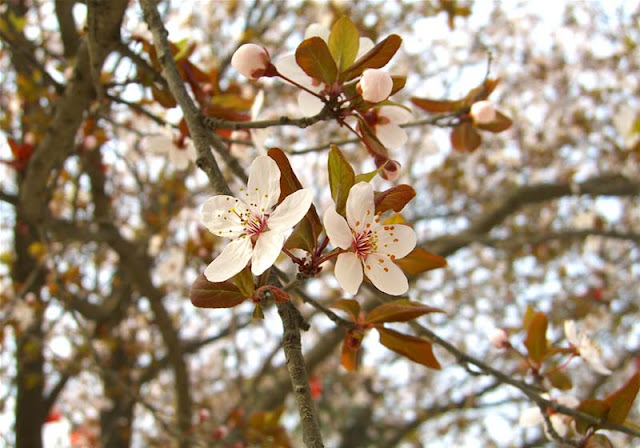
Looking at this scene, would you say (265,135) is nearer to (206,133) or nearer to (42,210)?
(206,133)

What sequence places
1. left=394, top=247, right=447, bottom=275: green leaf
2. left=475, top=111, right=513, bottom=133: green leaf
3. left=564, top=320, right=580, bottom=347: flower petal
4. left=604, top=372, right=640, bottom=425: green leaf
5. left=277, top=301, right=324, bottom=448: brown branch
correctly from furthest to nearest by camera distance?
left=564, top=320, right=580, bottom=347: flower petal → left=475, top=111, right=513, bottom=133: green leaf → left=394, top=247, right=447, bottom=275: green leaf → left=604, top=372, right=640, bottom=425: green leaf → left=277, top=301, right=324, bottom=448: brown branch

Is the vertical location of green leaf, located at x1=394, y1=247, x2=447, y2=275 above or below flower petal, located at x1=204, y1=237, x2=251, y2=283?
above

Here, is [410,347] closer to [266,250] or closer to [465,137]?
[266,250]

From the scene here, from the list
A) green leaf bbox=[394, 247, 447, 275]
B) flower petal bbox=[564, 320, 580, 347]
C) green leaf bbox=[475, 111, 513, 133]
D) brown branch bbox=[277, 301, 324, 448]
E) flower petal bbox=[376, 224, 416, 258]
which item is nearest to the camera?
brown branch bbox=[277, 301, 324, 448]

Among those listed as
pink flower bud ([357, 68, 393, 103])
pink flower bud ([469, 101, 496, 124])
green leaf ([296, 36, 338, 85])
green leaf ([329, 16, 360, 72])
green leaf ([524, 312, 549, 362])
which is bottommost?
green leaf ([524, 312, 549, 362])

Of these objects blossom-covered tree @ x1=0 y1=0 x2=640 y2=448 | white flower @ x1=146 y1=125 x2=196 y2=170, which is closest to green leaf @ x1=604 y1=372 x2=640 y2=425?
blossom-covered tree @ x1=0 y1=0 x2=640 y2=448

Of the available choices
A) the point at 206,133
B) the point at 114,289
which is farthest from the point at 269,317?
the point at 206,133

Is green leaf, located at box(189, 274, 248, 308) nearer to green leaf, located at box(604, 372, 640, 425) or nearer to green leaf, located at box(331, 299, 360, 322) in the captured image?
green leaf, located at box(331, 299, 360, 322)
